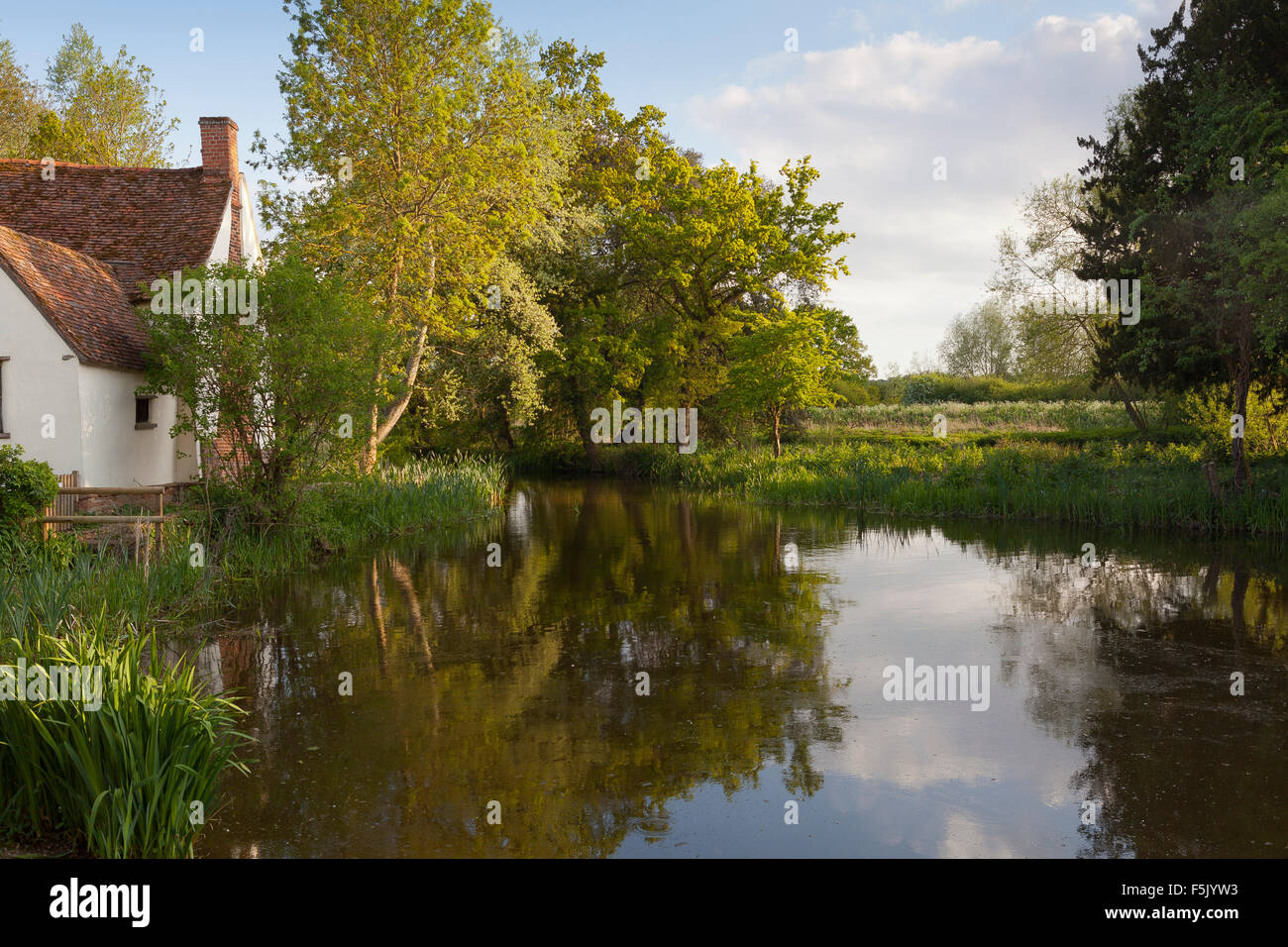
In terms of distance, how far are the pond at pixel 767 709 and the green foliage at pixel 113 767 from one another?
49 cm

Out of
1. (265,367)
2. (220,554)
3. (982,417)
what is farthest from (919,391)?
(220,554)

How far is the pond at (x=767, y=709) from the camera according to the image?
594 cm

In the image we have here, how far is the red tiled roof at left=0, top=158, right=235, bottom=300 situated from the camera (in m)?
21.6

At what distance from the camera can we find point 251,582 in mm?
14742

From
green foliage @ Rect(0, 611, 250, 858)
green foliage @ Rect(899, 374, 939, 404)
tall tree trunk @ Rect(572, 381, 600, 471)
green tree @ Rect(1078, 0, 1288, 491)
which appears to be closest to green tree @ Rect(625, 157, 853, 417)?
tall tree trunk @ Rect(572, 381, 600, 471)

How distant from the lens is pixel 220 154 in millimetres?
24141

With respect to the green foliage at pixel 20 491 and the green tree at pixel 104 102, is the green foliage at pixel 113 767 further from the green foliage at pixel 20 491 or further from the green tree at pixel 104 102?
the green tree at pixel 104 102

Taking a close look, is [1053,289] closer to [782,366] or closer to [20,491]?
[782,366]

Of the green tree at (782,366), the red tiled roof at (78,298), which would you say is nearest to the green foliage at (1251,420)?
the green tree at (782,366)

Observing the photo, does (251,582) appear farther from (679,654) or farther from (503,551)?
(679,654)

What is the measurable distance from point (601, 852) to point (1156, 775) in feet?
13.9

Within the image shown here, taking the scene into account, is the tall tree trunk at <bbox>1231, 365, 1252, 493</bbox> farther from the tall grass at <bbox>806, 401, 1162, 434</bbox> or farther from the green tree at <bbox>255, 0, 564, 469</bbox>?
the green tree at <bbox>255, 0, 564, 469</bbox>

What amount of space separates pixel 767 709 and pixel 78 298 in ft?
55.4

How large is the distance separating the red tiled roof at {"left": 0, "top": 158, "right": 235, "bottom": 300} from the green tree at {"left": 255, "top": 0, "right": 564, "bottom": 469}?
10.4ft
